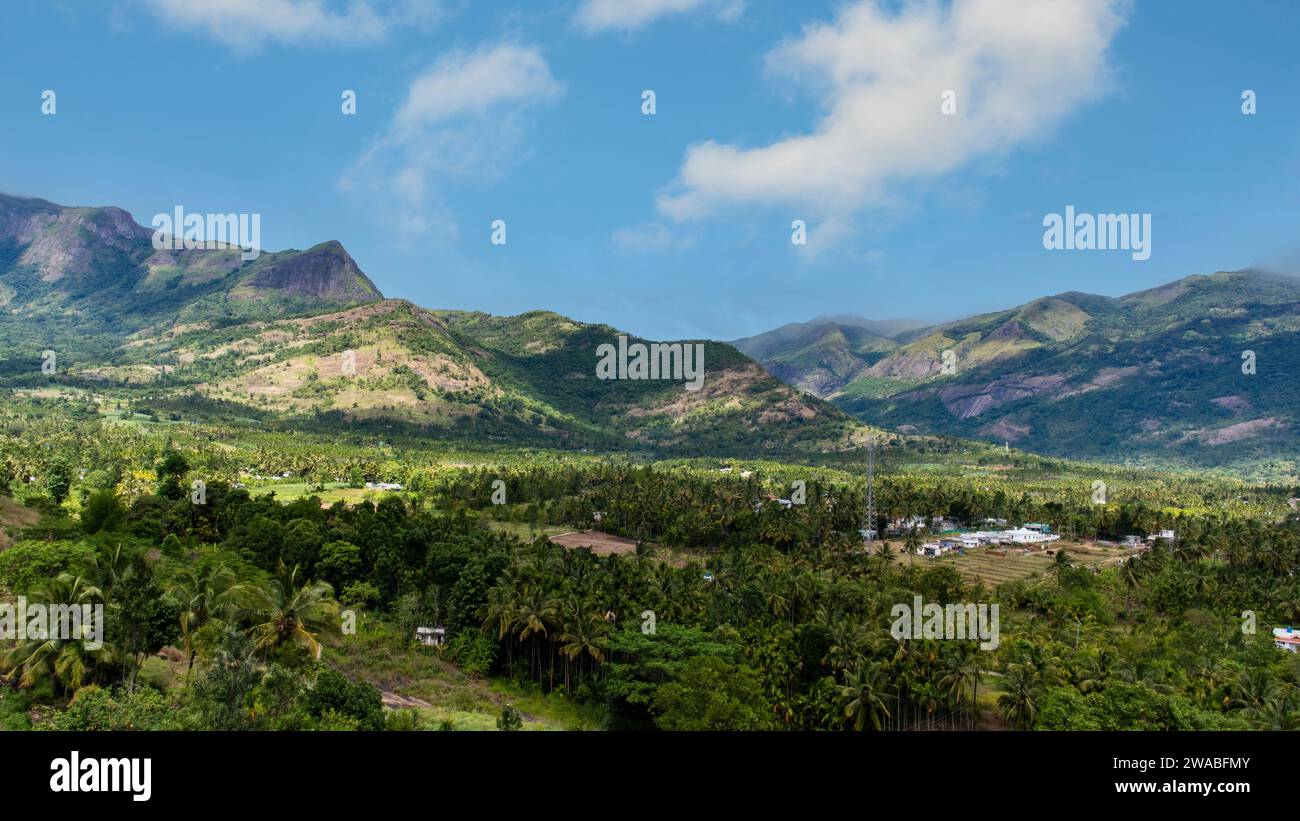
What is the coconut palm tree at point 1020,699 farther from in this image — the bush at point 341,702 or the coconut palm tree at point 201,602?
the coconut palm tree at point 201,602

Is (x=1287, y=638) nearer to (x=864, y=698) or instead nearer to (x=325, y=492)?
(x=864, y=698)

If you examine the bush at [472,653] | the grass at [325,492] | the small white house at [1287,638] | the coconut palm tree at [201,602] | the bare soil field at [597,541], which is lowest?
the small white house at [1287,638]

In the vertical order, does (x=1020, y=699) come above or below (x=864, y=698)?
above

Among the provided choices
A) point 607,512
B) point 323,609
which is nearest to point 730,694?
point 323,609

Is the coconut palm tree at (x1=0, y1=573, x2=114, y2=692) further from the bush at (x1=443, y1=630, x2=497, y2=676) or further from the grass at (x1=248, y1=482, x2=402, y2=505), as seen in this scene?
the grass at (x1=248, y1=482, x2=402, y2=505)

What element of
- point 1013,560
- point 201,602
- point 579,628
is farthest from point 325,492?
point 1013,560

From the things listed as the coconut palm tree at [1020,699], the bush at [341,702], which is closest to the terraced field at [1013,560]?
the coconut palm tree at [1020,699]

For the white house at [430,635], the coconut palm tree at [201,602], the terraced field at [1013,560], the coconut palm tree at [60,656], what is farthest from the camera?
the terraced field at [1013,560]
